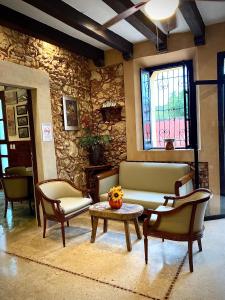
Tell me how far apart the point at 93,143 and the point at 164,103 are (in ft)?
5.29

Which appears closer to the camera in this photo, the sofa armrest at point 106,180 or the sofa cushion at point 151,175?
the sofa cushion at point 151,175

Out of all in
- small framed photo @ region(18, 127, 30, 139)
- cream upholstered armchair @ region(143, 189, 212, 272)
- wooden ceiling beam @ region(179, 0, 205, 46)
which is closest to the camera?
cream upholstered armchair @ region(143, 189, 212, 272)

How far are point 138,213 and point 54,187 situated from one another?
1472mm

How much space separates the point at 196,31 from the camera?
3697 millimetres

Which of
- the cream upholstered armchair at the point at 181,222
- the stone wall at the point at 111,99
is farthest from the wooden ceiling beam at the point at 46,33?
the cream upholstered armchair at the point at 181,222

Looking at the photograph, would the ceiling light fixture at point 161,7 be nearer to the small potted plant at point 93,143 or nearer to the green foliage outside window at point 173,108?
the green foliage outside window at point 173,108

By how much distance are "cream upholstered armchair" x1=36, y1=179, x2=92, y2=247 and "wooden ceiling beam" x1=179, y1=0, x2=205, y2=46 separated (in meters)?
2.89

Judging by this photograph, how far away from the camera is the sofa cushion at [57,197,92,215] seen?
133 inches

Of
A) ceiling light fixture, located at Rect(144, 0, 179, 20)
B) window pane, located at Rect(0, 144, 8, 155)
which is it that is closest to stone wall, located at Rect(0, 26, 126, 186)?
ceiling light fixture, located at Rect(144, 0, 179, 20)

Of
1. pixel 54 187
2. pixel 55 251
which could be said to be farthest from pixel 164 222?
pixel 54 187

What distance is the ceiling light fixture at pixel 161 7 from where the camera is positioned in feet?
6.31

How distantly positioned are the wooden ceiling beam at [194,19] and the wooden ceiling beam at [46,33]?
179 cm

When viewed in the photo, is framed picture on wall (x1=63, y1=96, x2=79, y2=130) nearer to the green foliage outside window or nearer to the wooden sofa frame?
the wooden sofa frame

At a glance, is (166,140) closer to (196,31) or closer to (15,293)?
(196,31)
